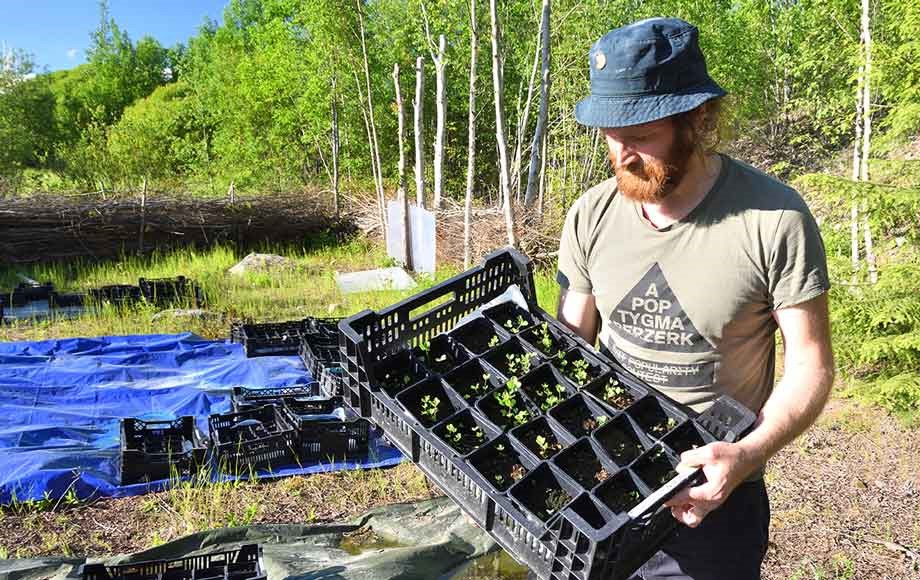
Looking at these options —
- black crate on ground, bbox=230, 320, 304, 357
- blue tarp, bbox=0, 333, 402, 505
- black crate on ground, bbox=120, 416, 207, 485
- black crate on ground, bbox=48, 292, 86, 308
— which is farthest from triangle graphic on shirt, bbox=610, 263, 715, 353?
black crate on ground, bbox=48, 292, 86, 308

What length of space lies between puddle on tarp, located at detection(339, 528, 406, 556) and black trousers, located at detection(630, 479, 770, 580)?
1.65 metres

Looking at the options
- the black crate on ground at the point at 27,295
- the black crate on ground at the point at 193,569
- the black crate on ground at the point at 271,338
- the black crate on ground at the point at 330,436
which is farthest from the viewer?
the black crate on ground at the point at 27,295

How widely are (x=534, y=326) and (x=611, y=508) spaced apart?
61 cm

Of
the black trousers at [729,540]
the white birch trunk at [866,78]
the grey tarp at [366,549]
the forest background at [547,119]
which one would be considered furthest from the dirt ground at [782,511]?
the white birch trunk at [866,78]

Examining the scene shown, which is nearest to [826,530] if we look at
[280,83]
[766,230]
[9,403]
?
[766,230]

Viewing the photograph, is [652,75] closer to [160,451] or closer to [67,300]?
[160,451]

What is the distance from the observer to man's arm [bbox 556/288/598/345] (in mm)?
1768

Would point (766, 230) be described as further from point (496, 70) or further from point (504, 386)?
point (496, 70)

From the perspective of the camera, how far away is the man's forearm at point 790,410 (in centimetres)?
134

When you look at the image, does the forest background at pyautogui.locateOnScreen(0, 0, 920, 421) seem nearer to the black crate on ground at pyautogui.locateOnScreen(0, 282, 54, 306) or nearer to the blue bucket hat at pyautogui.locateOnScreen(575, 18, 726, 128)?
the blue bucket hat at pyautogui.locateOnScreen(575, 18, 726, 128)

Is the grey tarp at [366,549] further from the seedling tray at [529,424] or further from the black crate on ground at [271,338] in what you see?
the black crate on ground at [271,338]

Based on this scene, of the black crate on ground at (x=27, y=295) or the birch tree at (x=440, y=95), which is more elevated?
the birch tree at (x=440, y=95)

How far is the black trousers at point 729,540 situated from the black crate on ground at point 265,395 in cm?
305

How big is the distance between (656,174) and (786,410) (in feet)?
1.76
